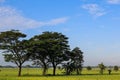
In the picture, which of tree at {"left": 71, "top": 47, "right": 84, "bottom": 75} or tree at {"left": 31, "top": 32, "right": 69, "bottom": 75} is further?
tree at {"left": 71, "top": 47, "right": 84, "bottom": 75}

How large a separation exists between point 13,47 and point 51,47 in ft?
39.6

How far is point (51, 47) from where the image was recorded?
325 feet

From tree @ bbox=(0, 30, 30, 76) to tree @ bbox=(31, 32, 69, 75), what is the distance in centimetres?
460

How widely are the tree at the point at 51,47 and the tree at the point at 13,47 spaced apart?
15.1ft

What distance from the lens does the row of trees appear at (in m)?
93.1

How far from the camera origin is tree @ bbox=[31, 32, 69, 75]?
321ft

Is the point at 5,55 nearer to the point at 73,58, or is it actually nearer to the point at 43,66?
the point at 43,66

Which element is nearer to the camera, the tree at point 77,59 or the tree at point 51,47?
the tree at point 51,47

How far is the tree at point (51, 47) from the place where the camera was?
97.9 metres

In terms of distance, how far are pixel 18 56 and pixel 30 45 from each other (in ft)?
15.5

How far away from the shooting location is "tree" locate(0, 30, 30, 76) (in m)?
92.4

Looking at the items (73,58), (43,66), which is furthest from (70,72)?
(43,66)

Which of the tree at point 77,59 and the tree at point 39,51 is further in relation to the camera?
the tree at point 77,59

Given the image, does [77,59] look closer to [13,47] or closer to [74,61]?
[74,61]
